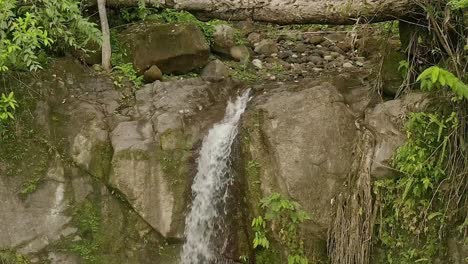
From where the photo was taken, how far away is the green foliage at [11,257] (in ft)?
15.7

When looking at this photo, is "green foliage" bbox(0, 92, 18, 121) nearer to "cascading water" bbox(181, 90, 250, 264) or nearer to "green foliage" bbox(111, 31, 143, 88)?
"green foliage" bbox(111, 31, 143, 88)

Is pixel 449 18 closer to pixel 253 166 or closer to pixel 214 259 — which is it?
pixel 253 166

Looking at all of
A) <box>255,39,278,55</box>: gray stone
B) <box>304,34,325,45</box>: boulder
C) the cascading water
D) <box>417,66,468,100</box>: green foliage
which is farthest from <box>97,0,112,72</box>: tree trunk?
<box>417,66,468,100</box>: green foliage

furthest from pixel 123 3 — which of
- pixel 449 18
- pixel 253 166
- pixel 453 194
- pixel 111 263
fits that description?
pixel 453 194

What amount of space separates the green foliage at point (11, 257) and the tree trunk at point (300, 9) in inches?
117

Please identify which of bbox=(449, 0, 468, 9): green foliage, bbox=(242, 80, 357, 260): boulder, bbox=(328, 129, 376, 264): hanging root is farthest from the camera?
bbox=(242, 80, 357, 260): boulder

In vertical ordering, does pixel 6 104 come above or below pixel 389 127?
above

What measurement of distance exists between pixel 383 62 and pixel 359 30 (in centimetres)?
138

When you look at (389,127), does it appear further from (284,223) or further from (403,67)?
(284,223)

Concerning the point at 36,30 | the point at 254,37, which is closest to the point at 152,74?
the point at 36,30

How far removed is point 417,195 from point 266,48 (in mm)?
3312

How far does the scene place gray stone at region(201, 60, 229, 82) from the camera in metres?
5.95

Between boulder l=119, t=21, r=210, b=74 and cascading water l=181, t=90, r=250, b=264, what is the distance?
1.12 meters

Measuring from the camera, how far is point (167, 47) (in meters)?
5.95
